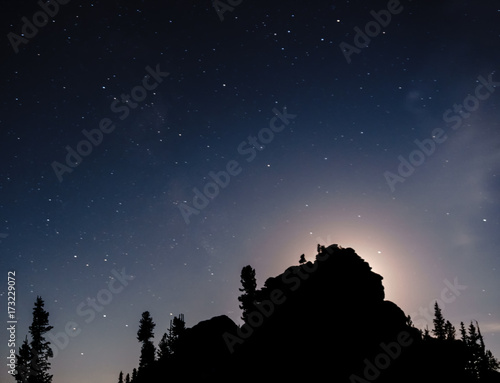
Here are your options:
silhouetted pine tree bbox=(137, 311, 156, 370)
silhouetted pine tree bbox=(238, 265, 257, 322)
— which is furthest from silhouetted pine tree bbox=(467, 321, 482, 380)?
silhouetted pine tree bbox=(137, 311, 156, 370)

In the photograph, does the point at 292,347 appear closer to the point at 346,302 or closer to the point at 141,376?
the point at 346,302

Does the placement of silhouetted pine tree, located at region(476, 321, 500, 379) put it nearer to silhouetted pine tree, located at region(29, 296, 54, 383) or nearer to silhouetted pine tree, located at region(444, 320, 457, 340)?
silhouetted pine tree, located at region(444, 320, 457, 340)

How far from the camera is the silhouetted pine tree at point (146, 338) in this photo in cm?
5086

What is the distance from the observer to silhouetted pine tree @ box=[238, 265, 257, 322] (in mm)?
43781

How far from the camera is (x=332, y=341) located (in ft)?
87.4

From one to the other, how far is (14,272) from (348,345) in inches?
1095

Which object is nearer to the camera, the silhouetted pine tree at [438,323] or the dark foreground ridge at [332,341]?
the dark foreground ridge at [332,341]

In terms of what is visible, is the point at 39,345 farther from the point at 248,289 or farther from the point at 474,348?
the point at 474,348

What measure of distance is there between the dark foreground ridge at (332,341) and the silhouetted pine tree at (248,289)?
699 cm

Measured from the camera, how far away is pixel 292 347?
88.4 ft

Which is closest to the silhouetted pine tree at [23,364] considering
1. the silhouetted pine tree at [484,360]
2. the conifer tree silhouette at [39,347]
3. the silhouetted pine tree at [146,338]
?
the conifer tree silhouette at [39,347]

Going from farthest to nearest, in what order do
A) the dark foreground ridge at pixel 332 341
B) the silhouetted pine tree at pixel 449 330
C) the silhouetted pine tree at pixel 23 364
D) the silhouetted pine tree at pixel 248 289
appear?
the silhouetted pine tree at pixel 449 330
the silhouetted pine tree at pixel 248 289
the silhouetted pine tree at pixel 23 364
the dark foreground ridge at pixel 332 341

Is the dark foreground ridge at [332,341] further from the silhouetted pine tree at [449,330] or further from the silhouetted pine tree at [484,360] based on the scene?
the silhouetted pine tree at [449,330]

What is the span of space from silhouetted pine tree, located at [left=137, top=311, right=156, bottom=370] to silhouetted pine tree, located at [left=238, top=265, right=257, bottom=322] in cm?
2068
